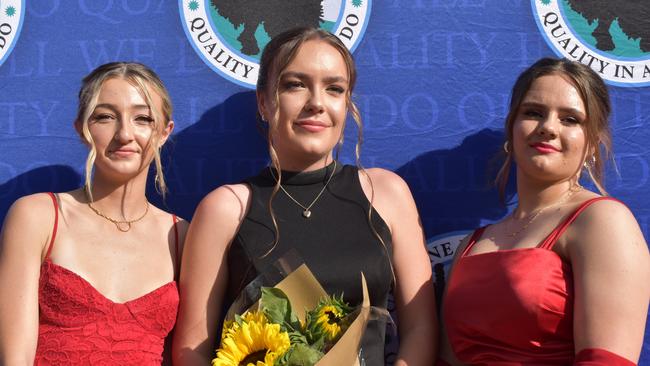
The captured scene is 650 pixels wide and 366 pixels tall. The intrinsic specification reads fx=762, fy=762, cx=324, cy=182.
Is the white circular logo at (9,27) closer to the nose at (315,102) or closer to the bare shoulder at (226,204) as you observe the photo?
the bare shoulder at (226,204)

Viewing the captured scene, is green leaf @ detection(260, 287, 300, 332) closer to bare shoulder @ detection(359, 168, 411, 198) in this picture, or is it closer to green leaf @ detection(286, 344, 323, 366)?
green leaf @ detection(286, 344, 323, 366)

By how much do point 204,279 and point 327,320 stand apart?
2.64 ft

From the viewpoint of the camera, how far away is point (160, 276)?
2643 mm

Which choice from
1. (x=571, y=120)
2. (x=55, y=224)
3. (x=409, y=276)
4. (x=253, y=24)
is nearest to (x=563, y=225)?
(x=571, y=120)

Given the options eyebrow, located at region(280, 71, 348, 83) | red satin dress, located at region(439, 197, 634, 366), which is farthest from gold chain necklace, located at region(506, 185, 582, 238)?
eyebrow, located at region(280, 71, 348, 83)

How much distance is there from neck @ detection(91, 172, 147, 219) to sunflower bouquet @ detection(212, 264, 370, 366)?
907 millimetres

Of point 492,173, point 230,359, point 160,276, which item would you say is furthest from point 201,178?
point 230,359

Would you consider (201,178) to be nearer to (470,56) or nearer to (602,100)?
(470,56)

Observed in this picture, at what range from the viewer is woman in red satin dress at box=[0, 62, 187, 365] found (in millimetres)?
2453

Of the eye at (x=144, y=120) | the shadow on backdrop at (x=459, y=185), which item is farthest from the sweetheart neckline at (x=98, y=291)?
the shadow on backdrop at (x=459, y=185)

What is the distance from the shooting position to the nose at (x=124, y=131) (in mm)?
2623

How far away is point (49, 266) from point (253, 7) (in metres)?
1.34

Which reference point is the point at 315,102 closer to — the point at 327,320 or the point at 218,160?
the point at 218,160

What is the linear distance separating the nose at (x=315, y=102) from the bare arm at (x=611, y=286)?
0.94m
